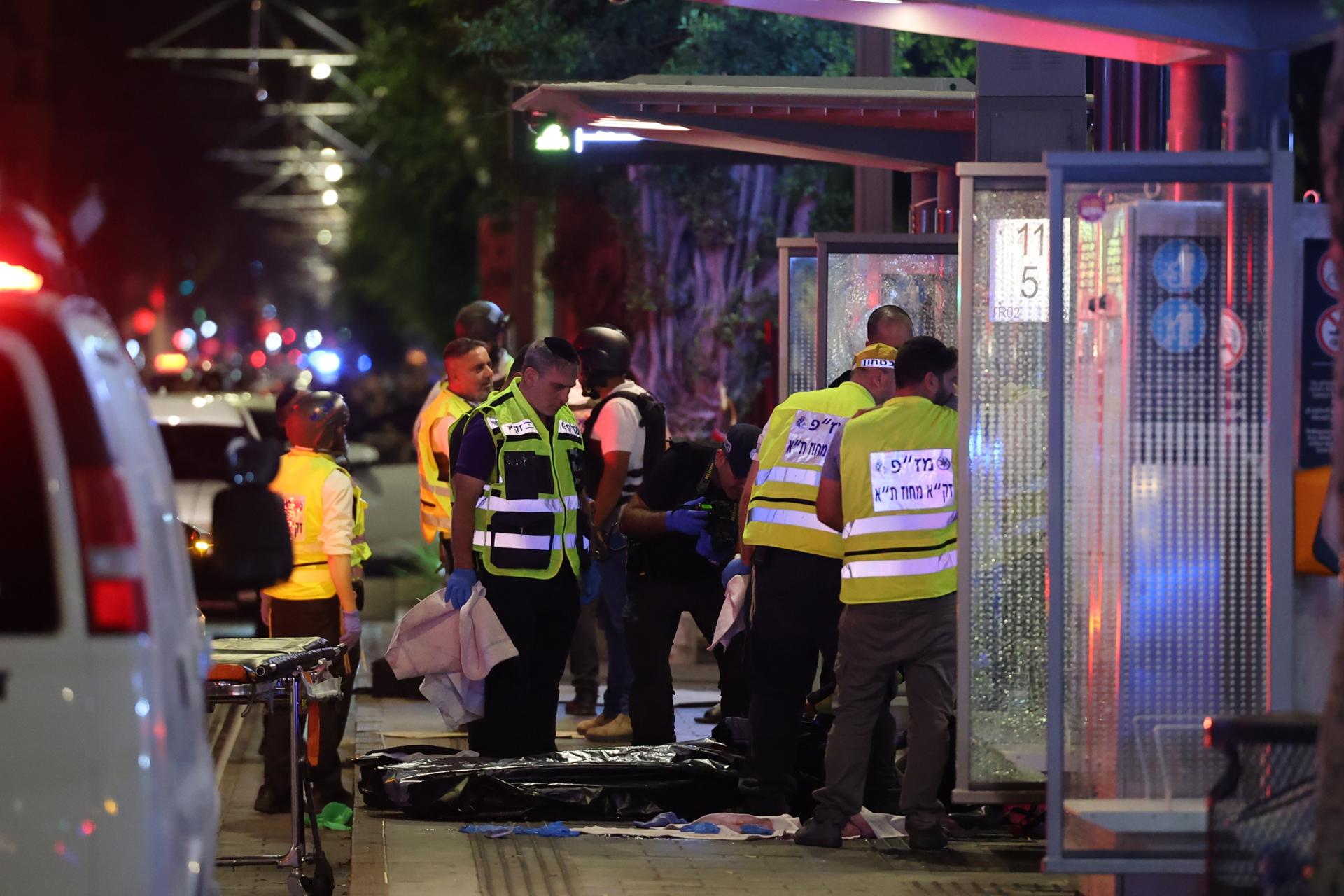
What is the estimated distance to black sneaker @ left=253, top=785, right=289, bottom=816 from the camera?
9.56m

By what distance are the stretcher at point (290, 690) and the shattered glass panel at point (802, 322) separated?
14.2ft

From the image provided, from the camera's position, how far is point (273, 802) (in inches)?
377

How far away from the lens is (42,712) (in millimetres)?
3955

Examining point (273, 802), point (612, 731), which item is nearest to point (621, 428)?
point (612, 731)

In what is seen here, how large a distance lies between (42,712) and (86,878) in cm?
33

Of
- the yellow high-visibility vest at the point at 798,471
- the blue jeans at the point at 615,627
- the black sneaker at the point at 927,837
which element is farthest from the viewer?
the blue jeans at the point at 615,627

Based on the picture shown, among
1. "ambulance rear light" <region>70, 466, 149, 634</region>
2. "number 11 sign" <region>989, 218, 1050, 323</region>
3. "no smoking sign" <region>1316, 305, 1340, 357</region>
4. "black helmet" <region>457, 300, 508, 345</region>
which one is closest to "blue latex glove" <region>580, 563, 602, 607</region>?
"black helmet" <region>457, 300, 508, 345</region>

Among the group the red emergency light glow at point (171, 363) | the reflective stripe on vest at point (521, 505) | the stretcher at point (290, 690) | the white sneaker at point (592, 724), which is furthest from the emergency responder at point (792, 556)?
the red emergency light glow at point (171, 363)

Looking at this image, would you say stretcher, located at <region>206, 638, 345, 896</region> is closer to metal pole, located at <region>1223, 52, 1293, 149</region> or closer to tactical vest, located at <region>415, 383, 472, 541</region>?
tactical vest, located at <region>415, 383, 472, 541</region>

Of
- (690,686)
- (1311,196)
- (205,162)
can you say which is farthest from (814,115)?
(205,162)

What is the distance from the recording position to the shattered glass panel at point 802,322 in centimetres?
1191

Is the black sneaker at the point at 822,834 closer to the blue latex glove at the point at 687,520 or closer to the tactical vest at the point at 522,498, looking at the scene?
the tactical vest at the point at 522,498

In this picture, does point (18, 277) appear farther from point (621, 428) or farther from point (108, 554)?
point (621, 428)

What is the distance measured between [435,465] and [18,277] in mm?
5986
